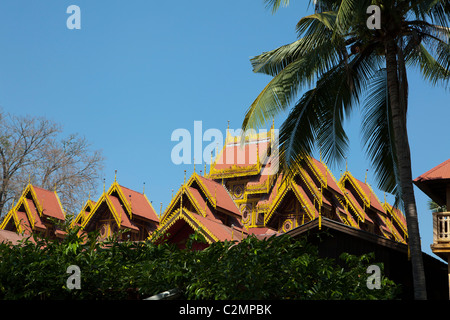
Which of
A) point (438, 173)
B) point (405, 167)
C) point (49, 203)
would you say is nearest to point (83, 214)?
point (49, 203)

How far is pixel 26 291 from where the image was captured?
7.89 m

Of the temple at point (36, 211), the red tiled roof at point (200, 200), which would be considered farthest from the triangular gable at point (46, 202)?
the red tiled roof at point (200, 200)

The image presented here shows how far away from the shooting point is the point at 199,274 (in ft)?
25.1

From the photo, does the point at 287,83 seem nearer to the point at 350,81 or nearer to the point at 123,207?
the point at 350,81

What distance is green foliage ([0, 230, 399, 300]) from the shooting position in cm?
732

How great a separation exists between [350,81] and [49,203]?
86.0 ft

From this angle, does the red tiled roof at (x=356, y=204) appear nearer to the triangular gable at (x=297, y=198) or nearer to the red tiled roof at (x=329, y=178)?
the red tiled roof at (x=329, y=178)

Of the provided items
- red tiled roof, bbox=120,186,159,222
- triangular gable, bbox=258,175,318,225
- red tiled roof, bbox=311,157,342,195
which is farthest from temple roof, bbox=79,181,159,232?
red tiled roof, bbox=311,157,342,195

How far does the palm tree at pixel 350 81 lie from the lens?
47.0 feet
